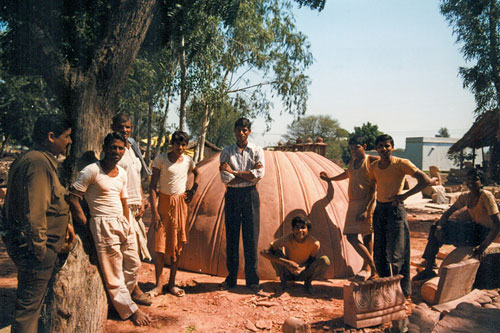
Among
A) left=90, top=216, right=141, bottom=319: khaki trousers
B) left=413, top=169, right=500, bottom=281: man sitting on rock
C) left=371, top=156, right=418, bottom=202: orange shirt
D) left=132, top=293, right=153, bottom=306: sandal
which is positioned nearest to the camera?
left=90, top=216, right=141, bottom=319: khaki trousers

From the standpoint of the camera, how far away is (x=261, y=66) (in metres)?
18.7

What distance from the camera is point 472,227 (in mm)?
4500

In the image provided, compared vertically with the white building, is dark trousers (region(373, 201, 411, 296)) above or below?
below

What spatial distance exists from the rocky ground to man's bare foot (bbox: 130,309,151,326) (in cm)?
5

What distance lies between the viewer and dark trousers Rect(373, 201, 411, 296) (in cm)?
411

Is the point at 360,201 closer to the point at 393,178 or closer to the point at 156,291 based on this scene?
the point at 393,178

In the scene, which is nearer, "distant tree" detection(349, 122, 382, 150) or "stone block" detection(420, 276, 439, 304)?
"stone block" detection(420, 276, 439, 304)

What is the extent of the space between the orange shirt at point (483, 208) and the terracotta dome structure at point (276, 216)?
1587 millimetres

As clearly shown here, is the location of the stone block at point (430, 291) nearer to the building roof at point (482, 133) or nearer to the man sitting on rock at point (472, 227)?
the man sitting on rock at point (472, 227)

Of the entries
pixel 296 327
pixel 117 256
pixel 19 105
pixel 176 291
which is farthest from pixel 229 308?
pixel 19 105

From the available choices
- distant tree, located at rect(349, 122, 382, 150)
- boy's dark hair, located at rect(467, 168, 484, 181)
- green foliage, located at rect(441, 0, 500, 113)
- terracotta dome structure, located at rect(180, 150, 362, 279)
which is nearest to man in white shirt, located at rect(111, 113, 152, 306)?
terracotta dome structure, located at rect(180, 150, 362, 279)

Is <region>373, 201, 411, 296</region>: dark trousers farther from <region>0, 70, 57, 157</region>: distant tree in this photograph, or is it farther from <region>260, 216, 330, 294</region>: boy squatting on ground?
<region>0, 70, 57, 157</region>: distant tree

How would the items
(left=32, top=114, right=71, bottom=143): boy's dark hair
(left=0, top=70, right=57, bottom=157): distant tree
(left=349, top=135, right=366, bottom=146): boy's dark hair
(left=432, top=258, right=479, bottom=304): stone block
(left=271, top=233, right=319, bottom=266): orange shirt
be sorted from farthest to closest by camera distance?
(left=0, top=70, right=57, bottom=157): distant tree → (left=349, top=135, right=366, bottom=146): boy's dark hair → (left=271, top=233, right=319, bottom=266): orange shirt → (left=432, top=258, right=479, bottom=304): stone block → (left=32, top=114, right=71, bottom=143): boy's dark hair

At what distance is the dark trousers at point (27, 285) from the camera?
2523 millimetres
